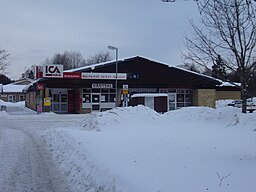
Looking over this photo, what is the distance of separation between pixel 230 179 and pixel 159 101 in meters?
28.7

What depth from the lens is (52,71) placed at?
38250 mm

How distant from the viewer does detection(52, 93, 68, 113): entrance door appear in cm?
4250

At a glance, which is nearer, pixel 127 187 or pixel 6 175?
pixel 127 187

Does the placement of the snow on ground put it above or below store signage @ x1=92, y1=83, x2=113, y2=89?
below

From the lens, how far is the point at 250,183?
596 cm

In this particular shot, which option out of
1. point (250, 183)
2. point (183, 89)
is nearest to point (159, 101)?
point (183, 89)

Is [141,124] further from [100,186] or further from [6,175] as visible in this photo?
[100,186]

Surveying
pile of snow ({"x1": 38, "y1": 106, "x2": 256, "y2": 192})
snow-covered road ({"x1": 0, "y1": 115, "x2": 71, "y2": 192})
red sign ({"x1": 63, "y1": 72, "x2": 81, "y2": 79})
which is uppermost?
red sign ({"x1": 63, "y1": 72, "x2": 81, "y2": 79})

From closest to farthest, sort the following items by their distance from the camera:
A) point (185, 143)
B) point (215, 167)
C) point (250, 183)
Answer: point (250, 183), point (215, 167), point (185, 143)

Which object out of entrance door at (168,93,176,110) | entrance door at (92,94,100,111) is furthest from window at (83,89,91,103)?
entrance door at (168,93,176,110)

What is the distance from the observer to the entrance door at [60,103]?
42500 mm

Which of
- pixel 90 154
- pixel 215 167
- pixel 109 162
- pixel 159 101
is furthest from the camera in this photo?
Result: pixel 159 101

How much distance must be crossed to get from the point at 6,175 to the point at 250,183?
17.6 feet

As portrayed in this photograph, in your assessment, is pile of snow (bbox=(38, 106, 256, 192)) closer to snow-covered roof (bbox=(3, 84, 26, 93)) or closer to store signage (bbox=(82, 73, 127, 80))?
store signage (bbox=(82, 73, 127, 80))
